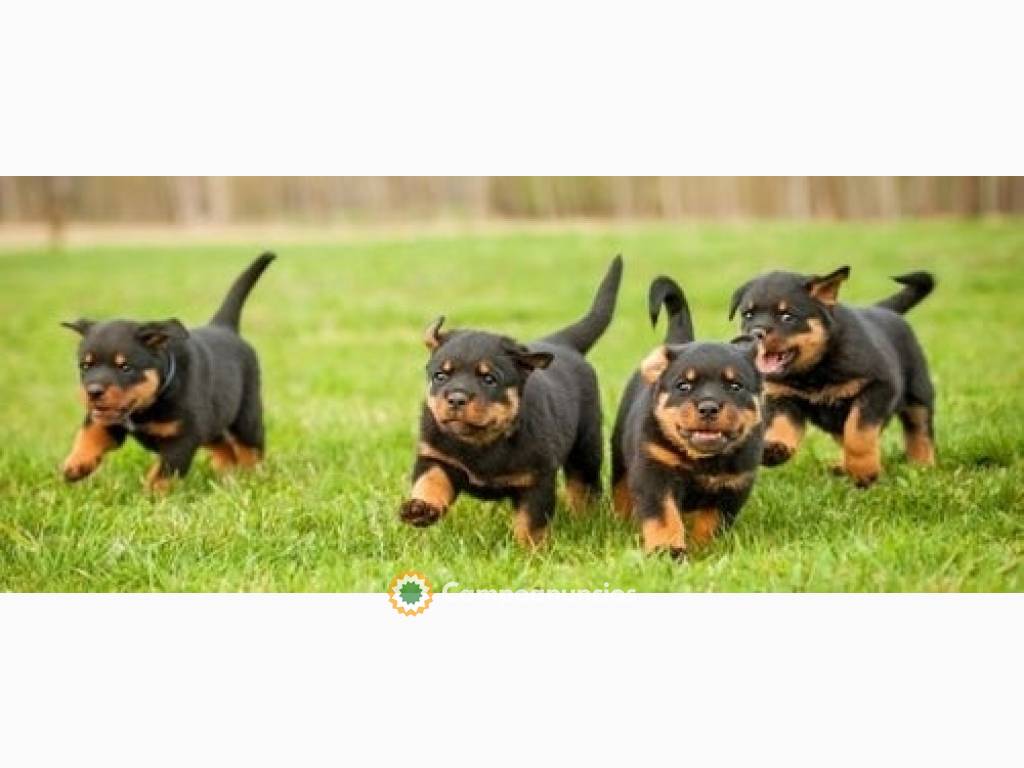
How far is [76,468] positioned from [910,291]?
3.05 metres

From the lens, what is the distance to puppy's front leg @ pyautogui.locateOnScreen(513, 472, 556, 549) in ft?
13.9

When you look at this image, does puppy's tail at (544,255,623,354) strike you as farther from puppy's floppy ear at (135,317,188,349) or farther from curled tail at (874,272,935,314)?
puppy's floppy ear at (135,317,188,349)

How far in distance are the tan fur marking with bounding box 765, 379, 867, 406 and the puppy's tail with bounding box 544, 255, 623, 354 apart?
0.58 meters

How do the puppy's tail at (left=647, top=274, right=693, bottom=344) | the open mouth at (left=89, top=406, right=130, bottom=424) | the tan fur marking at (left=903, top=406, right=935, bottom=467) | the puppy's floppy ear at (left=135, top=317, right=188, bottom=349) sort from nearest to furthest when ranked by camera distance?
the puppy's tail at (left=647, top=274, right=693, bottom=344)
the open mouth at (left=89, top=406, right=130, bottom=424)
the puppy's floppy ear at (left=135, top=317, right=188, bottom=349)
the tan fur marking at (left=903, top=406, right=935, bottom=467)

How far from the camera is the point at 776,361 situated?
15.9 feet

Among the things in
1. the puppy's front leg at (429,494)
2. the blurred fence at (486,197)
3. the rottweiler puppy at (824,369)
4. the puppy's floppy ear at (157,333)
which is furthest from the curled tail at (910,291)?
the puppy's floppy ear at (157,333)

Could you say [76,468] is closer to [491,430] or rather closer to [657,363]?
[491,430]

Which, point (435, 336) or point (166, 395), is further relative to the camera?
point (166, 395)

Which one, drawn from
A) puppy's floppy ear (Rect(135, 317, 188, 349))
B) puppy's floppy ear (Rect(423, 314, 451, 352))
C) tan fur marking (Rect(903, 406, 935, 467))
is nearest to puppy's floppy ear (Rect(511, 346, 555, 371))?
puppy's floppy ear (Rect(423, 314, 451, 352))

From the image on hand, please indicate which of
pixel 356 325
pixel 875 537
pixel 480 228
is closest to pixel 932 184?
pixel 875 537

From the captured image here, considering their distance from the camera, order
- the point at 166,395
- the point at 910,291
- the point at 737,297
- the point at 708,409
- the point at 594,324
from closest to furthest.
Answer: the point at 708,409, the point at 737,297, the point at 594,324, the point at 166,395, the point at 910,291

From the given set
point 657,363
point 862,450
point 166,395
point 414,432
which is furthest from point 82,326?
point 862,450
